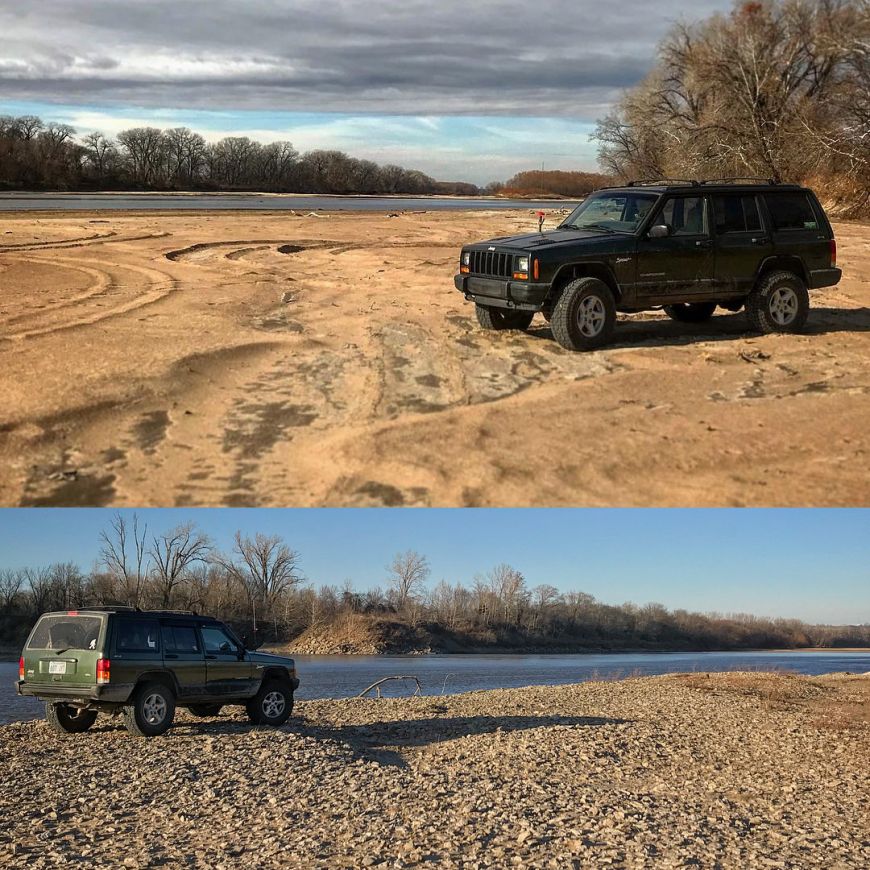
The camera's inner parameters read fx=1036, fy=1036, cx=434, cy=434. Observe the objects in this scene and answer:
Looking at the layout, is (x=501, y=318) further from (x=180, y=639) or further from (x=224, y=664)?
(x=180, y=639)

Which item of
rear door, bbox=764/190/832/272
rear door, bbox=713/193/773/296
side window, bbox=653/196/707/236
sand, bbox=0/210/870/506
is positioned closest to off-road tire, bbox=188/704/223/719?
sand, bbox=0/210/870/506

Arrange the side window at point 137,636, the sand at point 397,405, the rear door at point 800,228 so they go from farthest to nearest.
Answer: the rear door at point 800,228, the side window at point 137,636, the sand at point 397,405

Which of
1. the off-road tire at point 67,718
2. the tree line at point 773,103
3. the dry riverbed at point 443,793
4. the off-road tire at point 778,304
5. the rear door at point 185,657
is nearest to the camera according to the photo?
the dry riverbed at point 443,793

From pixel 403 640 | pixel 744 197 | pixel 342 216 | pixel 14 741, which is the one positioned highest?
pixel 342 216

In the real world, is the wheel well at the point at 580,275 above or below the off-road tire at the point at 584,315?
above

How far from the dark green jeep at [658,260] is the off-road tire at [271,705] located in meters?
5.82

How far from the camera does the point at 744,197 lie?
1477 centimetres

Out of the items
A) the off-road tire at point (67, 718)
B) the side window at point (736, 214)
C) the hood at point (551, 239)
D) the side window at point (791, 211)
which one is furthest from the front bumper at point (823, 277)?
the off-road tire at point (67, 718)

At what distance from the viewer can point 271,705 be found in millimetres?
13211

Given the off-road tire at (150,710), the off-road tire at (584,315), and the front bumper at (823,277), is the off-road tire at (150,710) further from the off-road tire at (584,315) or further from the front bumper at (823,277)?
the front bumper at (823,277)

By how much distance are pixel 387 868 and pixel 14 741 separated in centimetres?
639

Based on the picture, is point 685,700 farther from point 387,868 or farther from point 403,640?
point 403,640

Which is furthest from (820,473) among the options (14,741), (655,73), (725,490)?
(655,73)

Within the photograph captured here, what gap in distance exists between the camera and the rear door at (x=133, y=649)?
1120 cm
